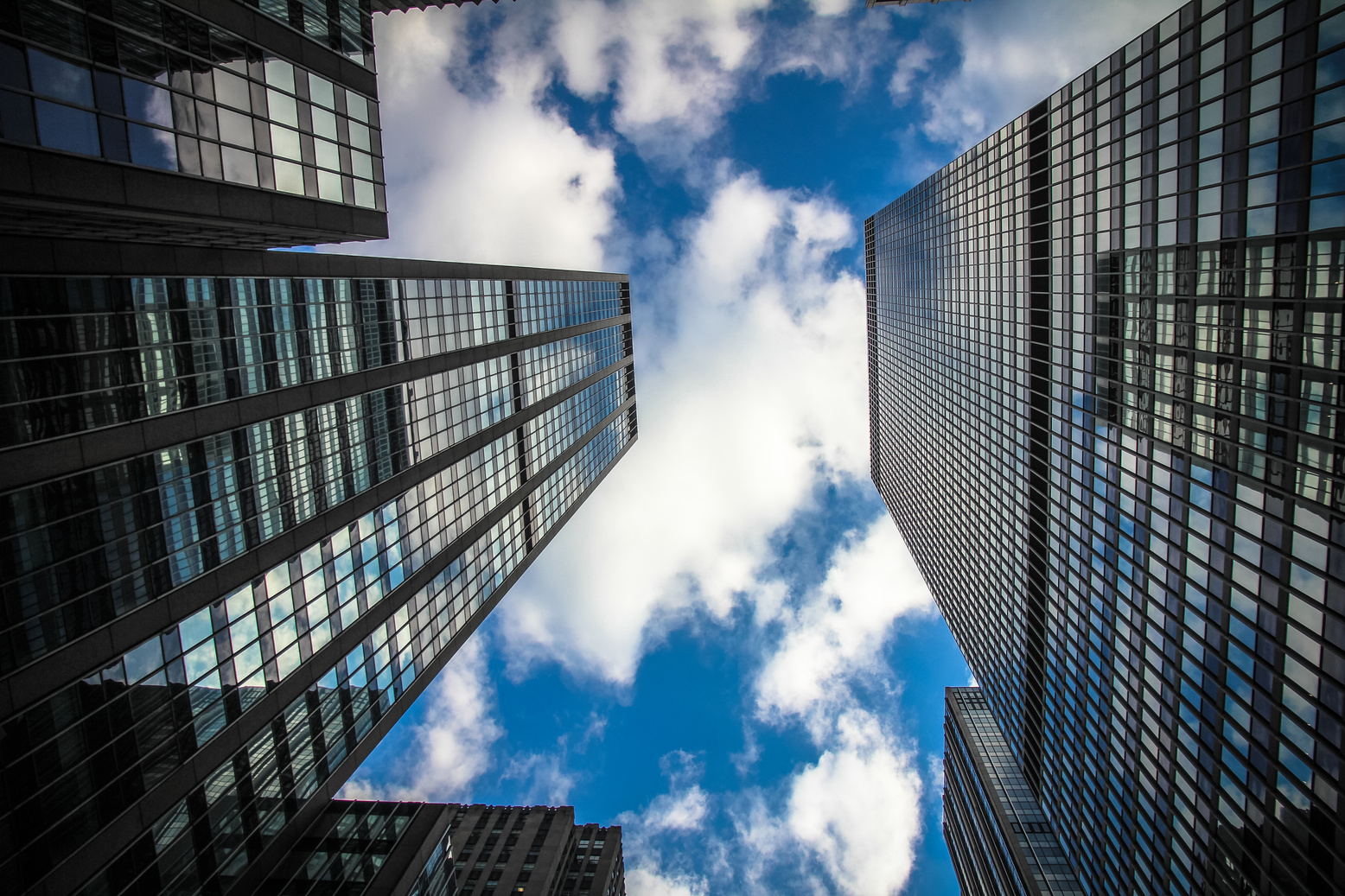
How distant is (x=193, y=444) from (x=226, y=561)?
537cm

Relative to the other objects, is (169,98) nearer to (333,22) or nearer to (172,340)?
(172,340)

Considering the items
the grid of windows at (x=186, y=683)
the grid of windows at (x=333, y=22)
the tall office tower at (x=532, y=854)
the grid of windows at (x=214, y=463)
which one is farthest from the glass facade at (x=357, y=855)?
the grid of windows at (x=333, y=22)

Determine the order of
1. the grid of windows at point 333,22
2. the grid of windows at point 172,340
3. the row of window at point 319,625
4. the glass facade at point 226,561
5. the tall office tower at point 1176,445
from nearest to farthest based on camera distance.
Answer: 1. the grid of windows at point 172,340
2. the glass facade at point 226,561
3. the row of window at point 319,625
4. the tall office tower at point 1176,445
5. the grid of windows at point 333,22

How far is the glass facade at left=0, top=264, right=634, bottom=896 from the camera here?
64.1 ft

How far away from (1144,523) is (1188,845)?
17712 millimetres

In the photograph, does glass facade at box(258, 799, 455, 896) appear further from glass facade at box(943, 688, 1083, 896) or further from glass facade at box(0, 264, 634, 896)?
glass facade at box(943, 688, 1083, 896)

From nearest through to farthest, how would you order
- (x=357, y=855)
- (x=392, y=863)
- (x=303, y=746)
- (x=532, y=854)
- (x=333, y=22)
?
(x=333, y=22) < (x=303, y=746) < (x=357, y=855) < (x=392, y=863) < (x=532, y=854)

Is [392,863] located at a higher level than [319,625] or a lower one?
lower

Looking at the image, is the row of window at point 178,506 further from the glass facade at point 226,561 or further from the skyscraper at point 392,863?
the skyscraper at point 392,863

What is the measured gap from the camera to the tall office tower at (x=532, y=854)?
77000 mm

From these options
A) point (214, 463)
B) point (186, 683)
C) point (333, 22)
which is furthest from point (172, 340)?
point (333, 22)

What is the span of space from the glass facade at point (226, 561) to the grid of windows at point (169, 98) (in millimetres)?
5896

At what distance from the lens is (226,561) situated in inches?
1047

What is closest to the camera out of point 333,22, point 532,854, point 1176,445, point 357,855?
point 333,22
